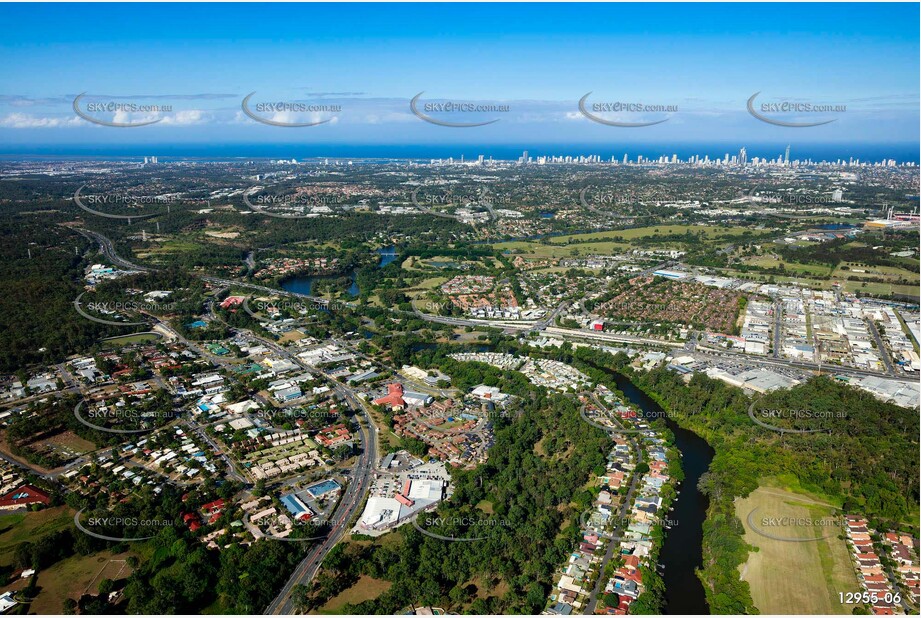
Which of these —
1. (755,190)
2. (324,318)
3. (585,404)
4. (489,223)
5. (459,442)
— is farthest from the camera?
(755,190)

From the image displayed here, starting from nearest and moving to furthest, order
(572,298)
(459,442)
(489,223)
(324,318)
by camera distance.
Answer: (459,442) → (324,318) → (572,298) → (489,223)

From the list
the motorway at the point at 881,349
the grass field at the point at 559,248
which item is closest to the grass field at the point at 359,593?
the motorway at the point at 881,349

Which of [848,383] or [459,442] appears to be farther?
[848,383]

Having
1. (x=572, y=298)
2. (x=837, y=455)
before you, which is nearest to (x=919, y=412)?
(x=837, y=455)

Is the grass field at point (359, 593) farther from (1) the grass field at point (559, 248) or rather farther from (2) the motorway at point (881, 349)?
(1) the grass field at point (559, 248)

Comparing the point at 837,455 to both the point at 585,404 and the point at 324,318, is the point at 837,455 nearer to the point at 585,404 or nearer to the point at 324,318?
the point at 585,404

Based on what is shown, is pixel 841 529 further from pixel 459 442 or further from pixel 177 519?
pixel 177 519

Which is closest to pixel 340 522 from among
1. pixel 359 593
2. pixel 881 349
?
pixel 359 593
